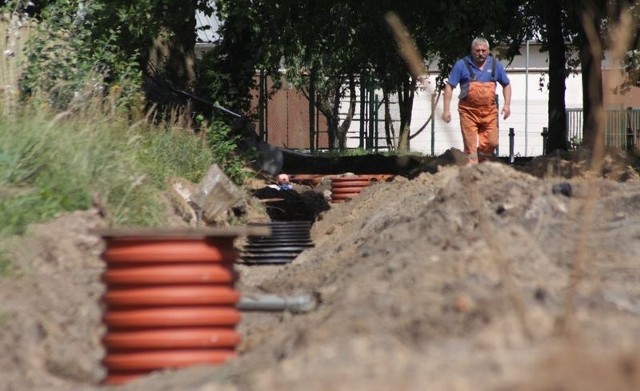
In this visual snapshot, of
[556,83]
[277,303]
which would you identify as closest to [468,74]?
[277,303]

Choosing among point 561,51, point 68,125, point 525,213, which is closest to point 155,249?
point 525,213

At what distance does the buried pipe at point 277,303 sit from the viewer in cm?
679

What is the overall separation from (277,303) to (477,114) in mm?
7721

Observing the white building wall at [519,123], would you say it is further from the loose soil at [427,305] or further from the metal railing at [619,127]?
the loose soil at [427,305]

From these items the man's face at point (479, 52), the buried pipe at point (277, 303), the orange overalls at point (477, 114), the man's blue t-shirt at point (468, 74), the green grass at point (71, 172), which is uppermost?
the man's face at point (479, 52)

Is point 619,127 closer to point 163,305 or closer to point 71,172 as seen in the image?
point 71,172

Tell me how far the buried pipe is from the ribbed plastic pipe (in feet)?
2.73

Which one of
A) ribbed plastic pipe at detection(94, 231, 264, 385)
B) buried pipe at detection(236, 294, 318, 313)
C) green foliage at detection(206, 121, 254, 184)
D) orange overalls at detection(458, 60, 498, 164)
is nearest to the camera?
ribbed plastic pipe at detection(94, 231, 264, 385)

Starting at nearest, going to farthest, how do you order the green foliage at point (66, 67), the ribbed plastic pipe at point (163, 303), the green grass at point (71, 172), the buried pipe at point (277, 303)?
the ribbed plastic pipe at point (163, 303) < the buried pipe at point (277, 303) < the green grass at point (71, 172) < the green foliage at point (66, 67)

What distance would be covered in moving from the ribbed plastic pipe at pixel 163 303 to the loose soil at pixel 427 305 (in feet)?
0.44

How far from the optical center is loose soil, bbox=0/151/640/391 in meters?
4.58

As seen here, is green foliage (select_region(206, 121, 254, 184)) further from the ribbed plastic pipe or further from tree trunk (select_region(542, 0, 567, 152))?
the ribbed plastic pipe

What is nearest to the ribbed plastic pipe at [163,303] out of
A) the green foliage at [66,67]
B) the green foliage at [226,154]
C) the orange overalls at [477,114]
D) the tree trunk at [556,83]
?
the green foliage at [66,67]

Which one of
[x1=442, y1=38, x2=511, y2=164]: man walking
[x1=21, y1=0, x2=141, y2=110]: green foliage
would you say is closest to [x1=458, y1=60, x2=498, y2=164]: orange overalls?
[x1=442, y1=38, x2=511, y2=164]: man walking
